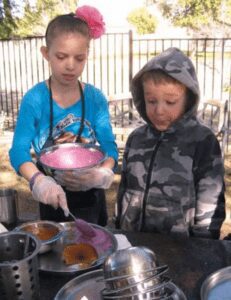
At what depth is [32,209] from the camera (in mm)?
3930

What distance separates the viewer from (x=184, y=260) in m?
1.28

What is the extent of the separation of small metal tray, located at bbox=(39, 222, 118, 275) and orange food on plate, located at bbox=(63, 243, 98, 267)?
0.05 feet

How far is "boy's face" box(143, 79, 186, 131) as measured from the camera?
5.17ft

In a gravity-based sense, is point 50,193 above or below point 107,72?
above

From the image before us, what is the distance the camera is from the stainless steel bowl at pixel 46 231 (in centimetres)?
128

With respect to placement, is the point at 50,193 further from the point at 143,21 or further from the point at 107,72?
the point at 143,21

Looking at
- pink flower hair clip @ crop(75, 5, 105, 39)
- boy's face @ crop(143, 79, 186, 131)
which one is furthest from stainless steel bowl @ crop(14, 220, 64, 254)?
pink flower hair clip @ crop(75, 5, 105, 39)

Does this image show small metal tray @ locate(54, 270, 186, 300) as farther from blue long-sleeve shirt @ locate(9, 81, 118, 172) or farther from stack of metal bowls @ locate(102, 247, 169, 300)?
blue long-sleeve shirt @ locate(9, 81, 118, 172)

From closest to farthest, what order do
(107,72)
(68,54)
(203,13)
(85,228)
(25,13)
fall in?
1. (85,228)
2. (68,54)
3. (25,13)
4. (107,72)
5. (203,13)

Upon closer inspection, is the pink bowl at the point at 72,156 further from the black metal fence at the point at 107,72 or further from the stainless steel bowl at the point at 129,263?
the black metal fence at the point at 107,72

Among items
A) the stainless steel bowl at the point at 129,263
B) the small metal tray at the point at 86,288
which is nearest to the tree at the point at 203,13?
the small metal tray at the point at 86,288

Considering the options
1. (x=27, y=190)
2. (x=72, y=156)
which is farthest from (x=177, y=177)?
(x=27, y=190)

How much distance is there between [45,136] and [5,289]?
99cm

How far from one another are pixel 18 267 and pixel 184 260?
54cm
